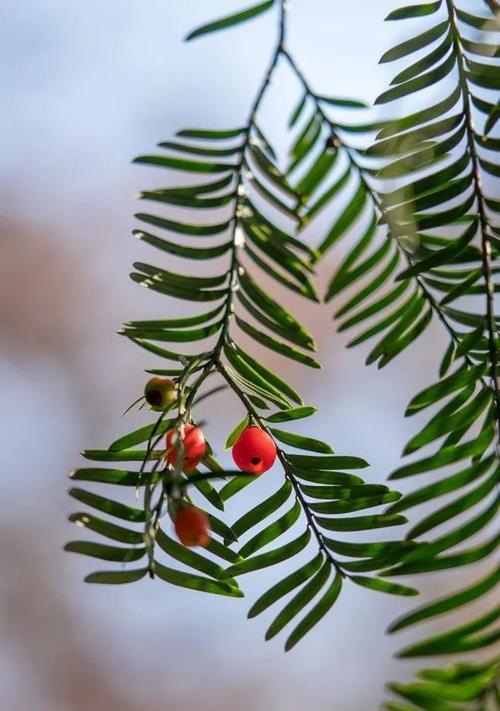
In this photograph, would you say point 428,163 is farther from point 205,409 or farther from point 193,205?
point 205,409

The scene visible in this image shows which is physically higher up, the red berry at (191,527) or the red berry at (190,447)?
the red berry at (190,447)

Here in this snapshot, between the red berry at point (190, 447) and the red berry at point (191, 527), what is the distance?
0.04m

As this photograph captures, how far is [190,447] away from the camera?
1.15ft

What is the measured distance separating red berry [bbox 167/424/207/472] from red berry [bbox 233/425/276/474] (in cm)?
2

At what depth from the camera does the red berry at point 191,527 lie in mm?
303

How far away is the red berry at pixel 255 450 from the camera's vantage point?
14.9 inches

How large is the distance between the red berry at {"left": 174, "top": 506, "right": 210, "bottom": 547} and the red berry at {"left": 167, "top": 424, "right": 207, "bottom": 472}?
1.6 inches

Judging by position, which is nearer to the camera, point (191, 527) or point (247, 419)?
point (191, 527)

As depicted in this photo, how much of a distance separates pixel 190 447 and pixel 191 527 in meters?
0.05

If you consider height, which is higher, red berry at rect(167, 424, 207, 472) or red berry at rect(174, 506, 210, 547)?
red berry at rect(167, 424, 207, 472)

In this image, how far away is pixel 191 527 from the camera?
11.9 inches

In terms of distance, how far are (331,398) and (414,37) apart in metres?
1.24

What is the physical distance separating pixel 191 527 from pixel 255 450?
0.28 feet

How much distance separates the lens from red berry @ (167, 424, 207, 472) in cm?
35
